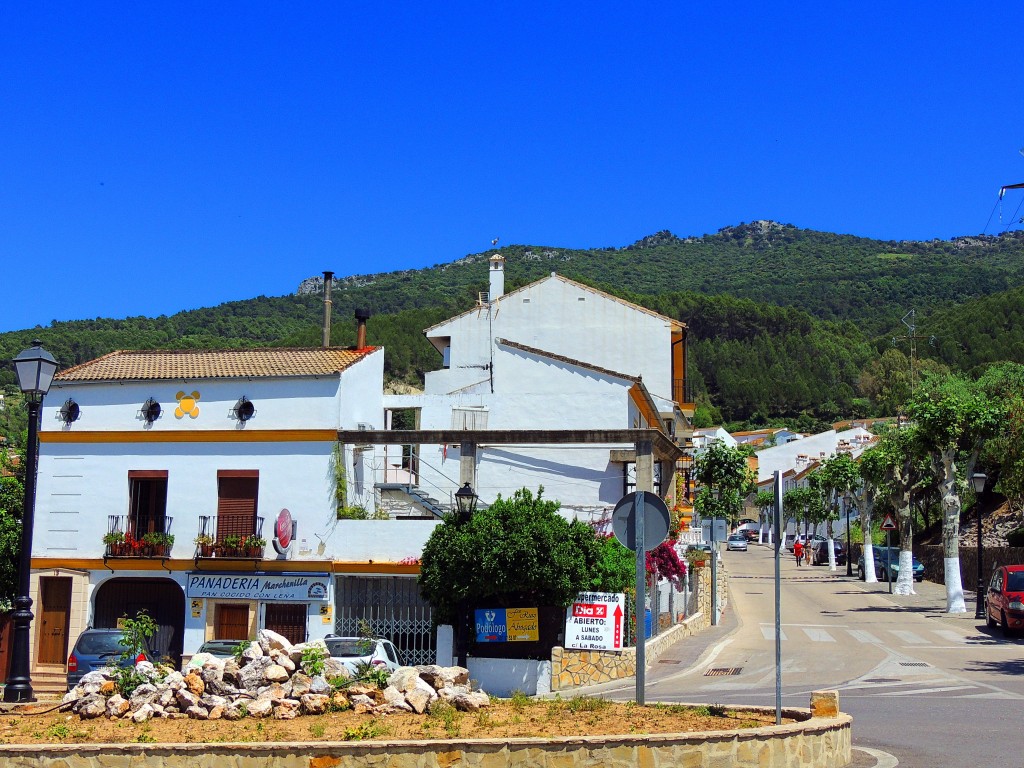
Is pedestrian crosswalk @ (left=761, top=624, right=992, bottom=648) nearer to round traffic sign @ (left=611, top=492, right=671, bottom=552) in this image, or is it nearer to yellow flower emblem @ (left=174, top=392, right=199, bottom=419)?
yellow flower emblem @ (left=174, top=392, right=199, bottom=419)

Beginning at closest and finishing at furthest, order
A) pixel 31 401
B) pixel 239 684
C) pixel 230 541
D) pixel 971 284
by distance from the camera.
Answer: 1. pixel 239 684
2. pixel 31 401
3. pixel 230 541
4. pixel 971 284

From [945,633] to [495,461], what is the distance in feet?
44.4

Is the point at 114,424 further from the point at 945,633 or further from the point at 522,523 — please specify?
the point at 945,633

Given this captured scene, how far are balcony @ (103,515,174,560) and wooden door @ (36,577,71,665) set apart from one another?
166 cm

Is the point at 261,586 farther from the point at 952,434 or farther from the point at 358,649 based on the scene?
the point at 952,434

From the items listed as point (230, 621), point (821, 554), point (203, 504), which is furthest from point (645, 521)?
point (821, 554)

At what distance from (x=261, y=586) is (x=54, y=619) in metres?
5.75

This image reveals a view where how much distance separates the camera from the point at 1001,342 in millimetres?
116500

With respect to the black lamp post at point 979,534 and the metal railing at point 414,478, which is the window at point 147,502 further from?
the black lamp post at point 979,534

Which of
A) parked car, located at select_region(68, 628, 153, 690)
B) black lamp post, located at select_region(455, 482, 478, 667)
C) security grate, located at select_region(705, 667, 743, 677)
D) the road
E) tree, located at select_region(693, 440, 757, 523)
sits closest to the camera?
the road

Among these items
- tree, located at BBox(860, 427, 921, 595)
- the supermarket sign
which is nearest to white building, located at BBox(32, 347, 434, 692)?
the supermarket sign

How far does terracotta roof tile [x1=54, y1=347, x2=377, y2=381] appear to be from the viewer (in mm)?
28094

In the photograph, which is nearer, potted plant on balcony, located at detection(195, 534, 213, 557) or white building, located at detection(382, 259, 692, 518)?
potted plant on balcony, located at detection(195, 534, 213, 557)

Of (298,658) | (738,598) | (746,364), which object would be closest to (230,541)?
(298,658)
